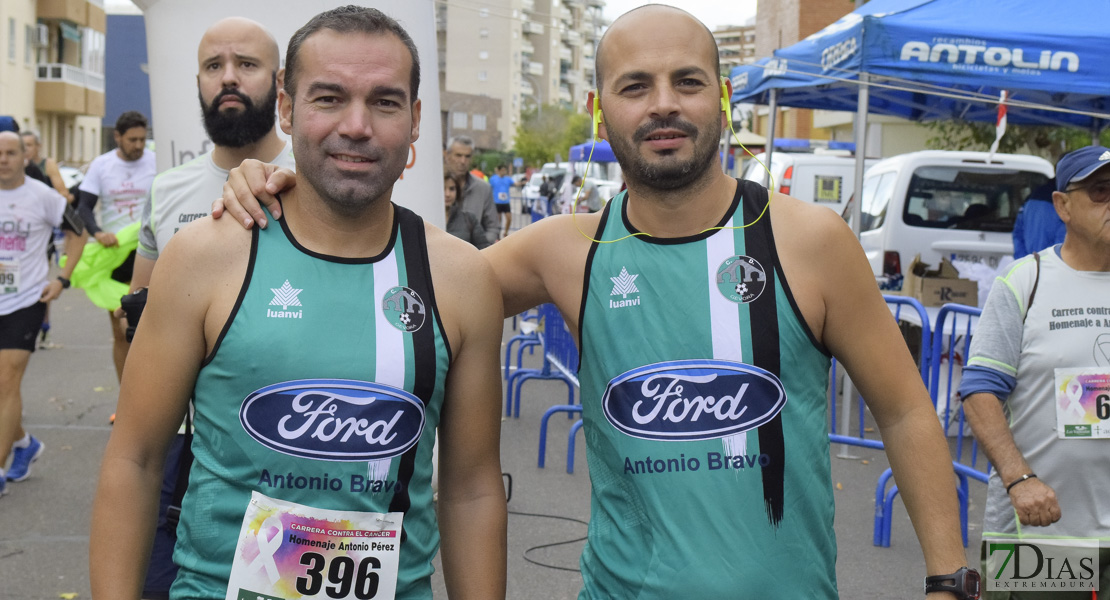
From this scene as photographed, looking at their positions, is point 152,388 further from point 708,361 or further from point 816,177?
point 816,177

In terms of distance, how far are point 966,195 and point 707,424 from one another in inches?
400

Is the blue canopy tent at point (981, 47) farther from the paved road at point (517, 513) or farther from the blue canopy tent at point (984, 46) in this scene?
the paved road at point (517, 513)

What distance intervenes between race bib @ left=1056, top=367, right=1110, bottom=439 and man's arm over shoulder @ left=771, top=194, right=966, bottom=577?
1.51 m

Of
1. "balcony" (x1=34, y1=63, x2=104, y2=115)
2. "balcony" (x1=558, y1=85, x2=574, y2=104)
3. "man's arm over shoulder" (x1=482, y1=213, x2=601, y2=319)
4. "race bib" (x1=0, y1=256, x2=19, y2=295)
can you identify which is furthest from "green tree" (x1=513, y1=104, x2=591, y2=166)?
"man's arm over shoulder" (x1=482, y1=213, x2=601, y2=319)

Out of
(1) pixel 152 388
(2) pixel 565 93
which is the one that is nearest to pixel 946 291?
(1) pixel 152 388

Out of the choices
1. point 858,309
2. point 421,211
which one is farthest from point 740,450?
point 421,211

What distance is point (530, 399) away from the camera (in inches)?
426

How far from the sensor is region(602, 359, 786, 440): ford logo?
245cm

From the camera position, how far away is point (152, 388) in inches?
93.0

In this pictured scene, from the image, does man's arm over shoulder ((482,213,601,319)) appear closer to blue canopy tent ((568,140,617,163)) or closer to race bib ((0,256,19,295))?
race bib ((0,256,19,295))

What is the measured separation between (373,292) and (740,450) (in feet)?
2.72

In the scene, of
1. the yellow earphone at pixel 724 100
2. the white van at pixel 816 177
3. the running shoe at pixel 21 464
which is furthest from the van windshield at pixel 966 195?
the yellow earphone at pixel 724 100

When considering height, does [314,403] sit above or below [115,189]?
below

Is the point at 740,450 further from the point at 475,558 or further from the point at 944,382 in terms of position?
the point at 944,382
